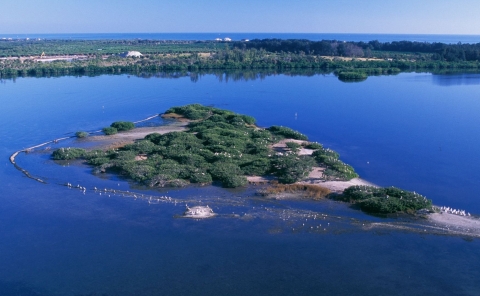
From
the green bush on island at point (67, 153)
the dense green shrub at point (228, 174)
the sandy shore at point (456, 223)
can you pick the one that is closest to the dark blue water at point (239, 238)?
the green bush on island at point (67, 153)

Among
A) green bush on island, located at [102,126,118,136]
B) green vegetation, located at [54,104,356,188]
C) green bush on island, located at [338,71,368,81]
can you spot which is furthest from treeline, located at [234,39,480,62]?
green bush on island, located at [102,126,118,136]

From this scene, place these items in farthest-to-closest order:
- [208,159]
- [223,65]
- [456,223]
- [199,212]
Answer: [223,65] < [208,159] < [199,212] < [456,223]

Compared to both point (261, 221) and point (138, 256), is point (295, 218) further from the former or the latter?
point (138, 256)

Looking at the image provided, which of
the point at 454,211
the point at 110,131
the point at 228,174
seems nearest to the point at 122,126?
the point at 110,131

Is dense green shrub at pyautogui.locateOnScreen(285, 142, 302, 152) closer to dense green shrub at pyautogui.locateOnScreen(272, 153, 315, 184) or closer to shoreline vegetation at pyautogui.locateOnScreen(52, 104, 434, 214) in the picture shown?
shoreline vegetation at pyautogui.locateOnScreen(52, 104, 434, 214)

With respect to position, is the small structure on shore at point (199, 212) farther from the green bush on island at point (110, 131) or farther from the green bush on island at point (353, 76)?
the green bush on island at point (353, 76)

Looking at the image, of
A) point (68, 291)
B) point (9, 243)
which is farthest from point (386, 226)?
point (9, 243)

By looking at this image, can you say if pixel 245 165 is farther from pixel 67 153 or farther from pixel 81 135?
pixel 81 135
